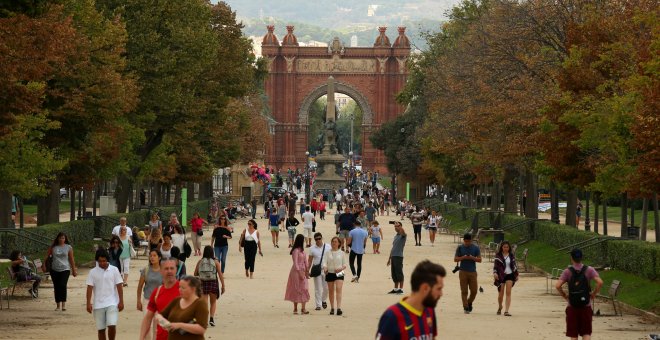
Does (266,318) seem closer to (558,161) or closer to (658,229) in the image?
(658,229)

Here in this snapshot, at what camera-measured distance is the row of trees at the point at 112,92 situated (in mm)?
29531

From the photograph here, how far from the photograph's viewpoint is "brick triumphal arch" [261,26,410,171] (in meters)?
151

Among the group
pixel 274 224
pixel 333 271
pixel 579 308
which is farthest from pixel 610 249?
pixel 274 224

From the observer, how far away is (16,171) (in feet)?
125

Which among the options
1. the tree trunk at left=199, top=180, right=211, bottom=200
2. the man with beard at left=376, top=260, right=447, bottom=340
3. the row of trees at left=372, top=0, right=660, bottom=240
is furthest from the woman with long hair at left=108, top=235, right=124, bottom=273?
the tree trunk at left=199, top=180, right=211, bottom=200

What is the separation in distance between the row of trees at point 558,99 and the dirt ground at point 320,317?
369cm

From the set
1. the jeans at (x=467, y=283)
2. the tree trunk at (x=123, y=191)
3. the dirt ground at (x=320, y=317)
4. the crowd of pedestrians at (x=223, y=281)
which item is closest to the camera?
the crowd of pedestrians at (x=223, y=281)

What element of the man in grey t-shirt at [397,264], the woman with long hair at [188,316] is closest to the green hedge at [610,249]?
the man in grey t-shirt at [397,264]

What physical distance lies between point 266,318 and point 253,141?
74145 millimetres

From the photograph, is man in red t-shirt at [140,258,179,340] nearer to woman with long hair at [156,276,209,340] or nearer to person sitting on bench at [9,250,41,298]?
woman with long hair at [156,276,209,340]

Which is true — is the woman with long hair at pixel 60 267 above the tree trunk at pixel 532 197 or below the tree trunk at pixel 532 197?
below

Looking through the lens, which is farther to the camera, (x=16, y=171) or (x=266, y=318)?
(x=16, y=171)

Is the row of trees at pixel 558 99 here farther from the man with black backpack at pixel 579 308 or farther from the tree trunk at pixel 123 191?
the tree trunk at pixel 123 191

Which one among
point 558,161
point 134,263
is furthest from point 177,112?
point 558,161
